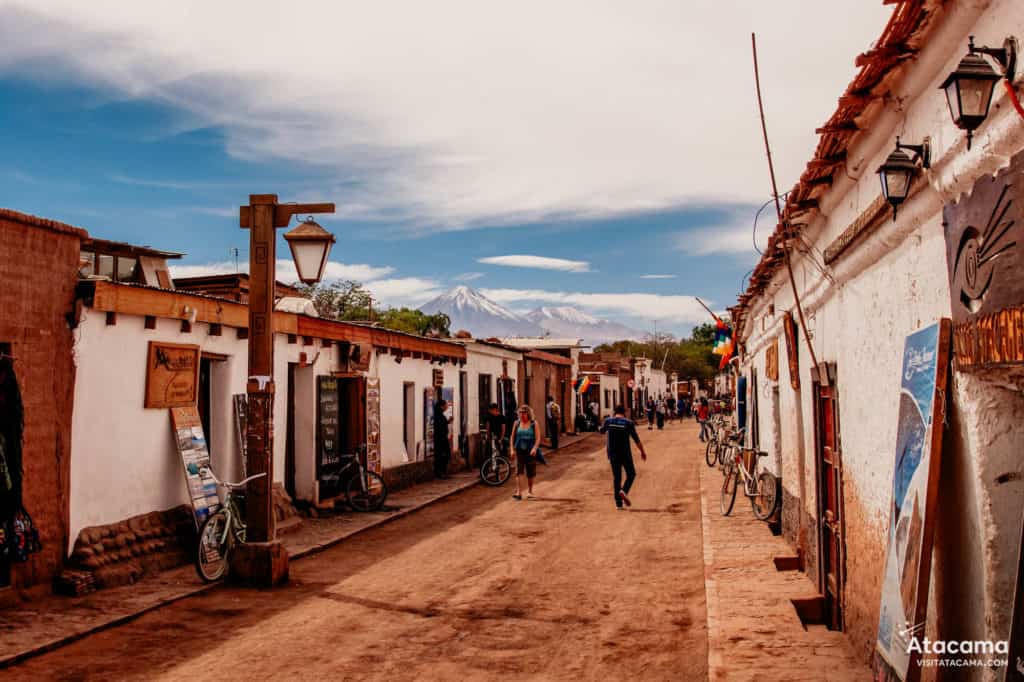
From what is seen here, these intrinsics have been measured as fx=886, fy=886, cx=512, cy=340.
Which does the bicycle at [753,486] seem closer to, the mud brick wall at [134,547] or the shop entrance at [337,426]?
the shop entrance at [337,426]

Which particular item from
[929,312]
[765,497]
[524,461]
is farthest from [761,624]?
[524,461]

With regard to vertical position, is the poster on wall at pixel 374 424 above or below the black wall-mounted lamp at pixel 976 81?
below

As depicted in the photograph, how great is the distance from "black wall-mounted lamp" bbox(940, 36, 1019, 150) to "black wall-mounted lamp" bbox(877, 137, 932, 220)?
0.85 meters

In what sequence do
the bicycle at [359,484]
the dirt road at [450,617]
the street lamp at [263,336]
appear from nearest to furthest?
the dirt road at [450,617], the street lamp at [263,336], the bicycle at [359,484]

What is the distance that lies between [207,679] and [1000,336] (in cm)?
523

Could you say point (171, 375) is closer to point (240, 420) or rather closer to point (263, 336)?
point (263, 336)

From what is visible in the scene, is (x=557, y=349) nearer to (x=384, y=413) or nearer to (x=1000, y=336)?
(x=384, y=413)

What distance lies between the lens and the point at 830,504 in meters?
7.90

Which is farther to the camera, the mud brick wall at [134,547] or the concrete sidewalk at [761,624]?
the mud brick wall at [134,547]

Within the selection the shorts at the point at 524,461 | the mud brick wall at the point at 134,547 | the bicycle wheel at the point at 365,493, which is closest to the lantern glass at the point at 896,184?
the mud brick wall at the point at 134,547

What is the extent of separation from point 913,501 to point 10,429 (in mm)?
7421

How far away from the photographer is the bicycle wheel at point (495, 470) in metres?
18.7

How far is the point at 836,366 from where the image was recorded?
23.1 feet

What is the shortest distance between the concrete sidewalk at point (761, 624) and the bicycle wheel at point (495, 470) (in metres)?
7.60
